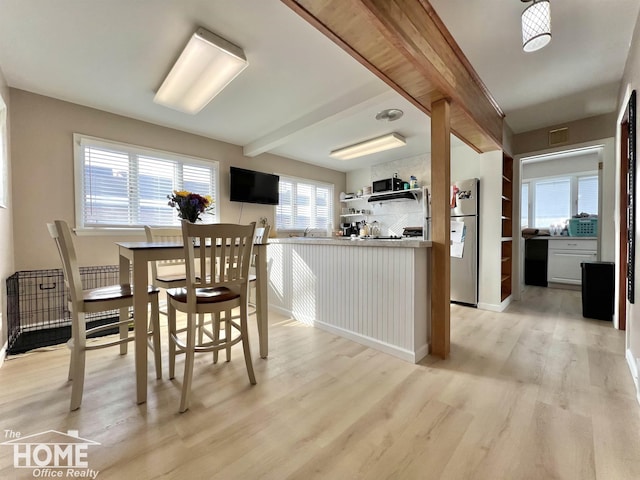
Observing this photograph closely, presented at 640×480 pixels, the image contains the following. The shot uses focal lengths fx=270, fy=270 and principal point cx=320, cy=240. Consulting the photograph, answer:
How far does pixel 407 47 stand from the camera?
61.5 inches

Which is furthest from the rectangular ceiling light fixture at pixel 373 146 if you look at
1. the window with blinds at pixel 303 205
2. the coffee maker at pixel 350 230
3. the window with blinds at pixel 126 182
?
the window with blinds at pixel 126 182

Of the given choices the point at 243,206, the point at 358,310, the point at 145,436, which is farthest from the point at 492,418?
the point at 243,206

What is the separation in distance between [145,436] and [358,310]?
170cm

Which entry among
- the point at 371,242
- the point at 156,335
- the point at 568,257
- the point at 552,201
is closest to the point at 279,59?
the point at 371,242

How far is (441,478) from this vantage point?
109cm

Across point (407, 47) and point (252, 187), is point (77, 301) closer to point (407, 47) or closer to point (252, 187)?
point (407, 47)

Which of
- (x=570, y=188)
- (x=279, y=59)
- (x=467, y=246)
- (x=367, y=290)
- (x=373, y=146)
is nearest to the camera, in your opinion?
(x=279, y=59)

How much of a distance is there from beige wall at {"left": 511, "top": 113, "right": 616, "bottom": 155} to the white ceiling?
4.6 inches

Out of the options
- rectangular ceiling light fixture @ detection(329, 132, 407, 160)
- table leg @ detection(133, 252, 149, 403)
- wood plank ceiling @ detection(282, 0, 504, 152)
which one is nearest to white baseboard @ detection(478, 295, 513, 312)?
wood plank ceiling @ detection(282, 0, 504, 152)

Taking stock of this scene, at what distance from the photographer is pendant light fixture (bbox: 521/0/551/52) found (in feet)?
5.10

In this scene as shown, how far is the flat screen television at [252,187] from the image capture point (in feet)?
13.9

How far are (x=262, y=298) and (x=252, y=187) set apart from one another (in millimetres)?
2675

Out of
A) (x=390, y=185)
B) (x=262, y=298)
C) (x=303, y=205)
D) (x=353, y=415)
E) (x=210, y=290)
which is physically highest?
(x=390, y=185)

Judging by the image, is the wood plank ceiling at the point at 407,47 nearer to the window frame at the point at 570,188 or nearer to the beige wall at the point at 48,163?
the beige wall at the point at 48,163
